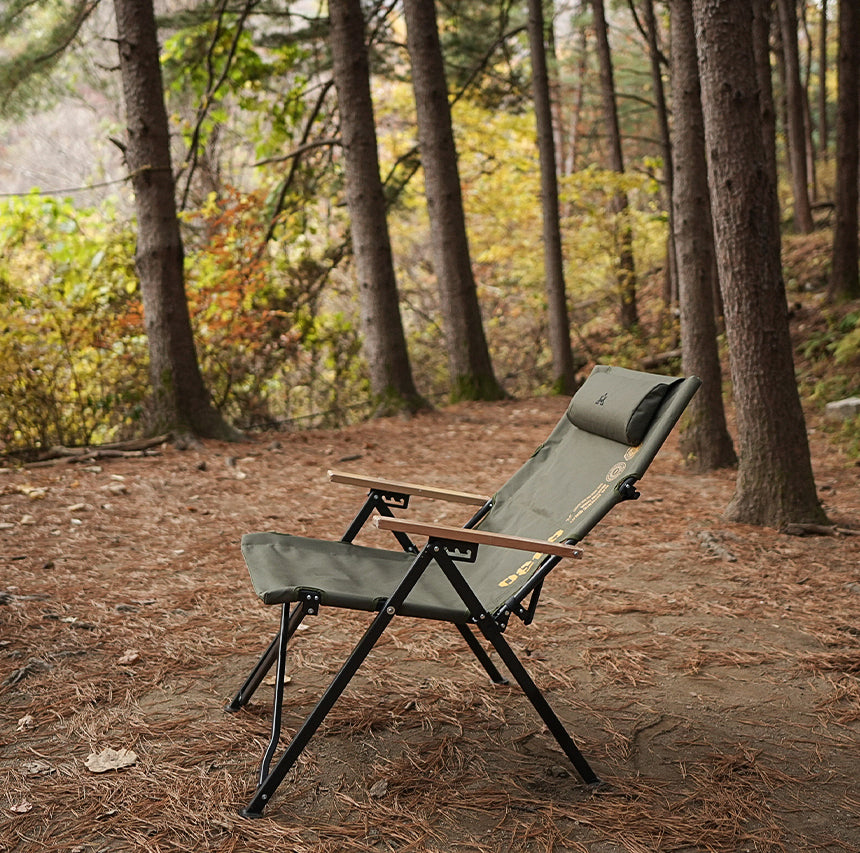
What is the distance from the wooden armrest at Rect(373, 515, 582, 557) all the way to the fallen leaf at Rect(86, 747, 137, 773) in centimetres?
96

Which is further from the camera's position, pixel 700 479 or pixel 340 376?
pixel 340 376

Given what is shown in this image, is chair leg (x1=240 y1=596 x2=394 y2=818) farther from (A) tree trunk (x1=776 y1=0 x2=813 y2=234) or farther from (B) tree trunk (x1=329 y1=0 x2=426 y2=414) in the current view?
(A) tree trunk (x1=776 y1=0 x2=813 y2=234)

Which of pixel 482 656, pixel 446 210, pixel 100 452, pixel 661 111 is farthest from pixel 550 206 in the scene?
pixel 482 656

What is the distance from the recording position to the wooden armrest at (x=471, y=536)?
2262 mm

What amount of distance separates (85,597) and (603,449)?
2.25 metres

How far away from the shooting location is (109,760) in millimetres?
2455

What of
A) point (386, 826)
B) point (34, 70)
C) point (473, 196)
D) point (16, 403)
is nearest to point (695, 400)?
point (386, 826)

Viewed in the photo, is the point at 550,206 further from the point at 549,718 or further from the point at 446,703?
the point at 549,718

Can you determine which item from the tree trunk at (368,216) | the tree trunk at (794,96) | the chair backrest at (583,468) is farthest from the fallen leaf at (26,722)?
the tree trunk at (794,96)

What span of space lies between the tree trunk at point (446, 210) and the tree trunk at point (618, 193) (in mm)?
4076

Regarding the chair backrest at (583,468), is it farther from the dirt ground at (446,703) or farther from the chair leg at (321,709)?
the dirt ground at (446,703)

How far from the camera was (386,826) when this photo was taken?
2.16m

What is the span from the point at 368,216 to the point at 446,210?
1.06m

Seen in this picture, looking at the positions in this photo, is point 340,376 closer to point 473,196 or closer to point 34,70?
point 34,70
